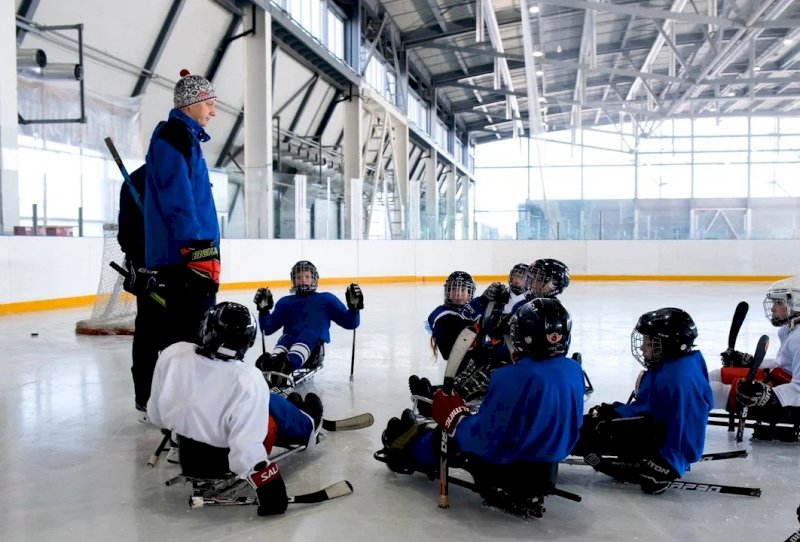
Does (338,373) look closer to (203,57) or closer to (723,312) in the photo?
(723,312)

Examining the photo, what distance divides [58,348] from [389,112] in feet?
49.7

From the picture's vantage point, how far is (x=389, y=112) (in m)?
20.3

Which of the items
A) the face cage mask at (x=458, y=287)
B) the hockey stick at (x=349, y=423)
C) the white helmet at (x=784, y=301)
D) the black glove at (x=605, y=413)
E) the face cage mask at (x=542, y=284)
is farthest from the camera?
the face cage mask at (x=542, y=284)

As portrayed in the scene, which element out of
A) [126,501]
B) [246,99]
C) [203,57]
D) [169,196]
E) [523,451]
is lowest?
[126,501]

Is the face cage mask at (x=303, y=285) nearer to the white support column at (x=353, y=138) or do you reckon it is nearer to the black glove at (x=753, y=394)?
the black glove at (x=753, y=394)

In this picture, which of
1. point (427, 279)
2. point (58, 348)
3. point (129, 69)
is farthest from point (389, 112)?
point (58, 348)

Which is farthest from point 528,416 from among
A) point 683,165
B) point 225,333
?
point 683,165

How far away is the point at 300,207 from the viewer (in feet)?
50.0

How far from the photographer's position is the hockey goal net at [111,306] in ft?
23.1

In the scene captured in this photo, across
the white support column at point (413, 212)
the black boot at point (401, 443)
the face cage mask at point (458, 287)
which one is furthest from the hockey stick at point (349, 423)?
the white support column at point (413, 212)

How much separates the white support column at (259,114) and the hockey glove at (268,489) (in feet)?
39.1

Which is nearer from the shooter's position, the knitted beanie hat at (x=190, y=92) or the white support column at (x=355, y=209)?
the knitted beanie hat at (x=190, y=92)

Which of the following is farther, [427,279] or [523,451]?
[427,279]

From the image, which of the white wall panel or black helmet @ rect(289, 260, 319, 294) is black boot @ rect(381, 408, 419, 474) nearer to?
black helmet @ rect(289, 260, 319, 294)
